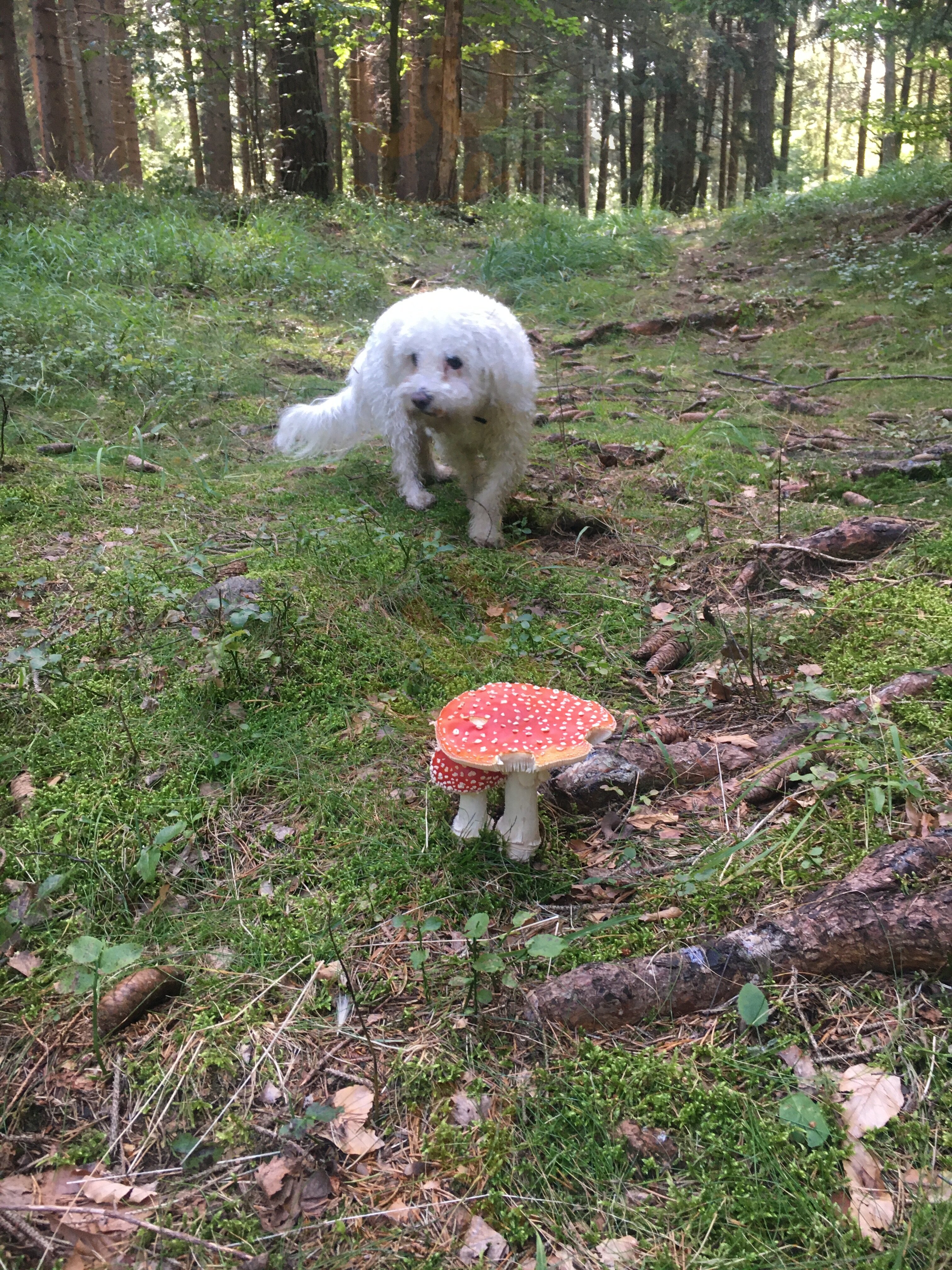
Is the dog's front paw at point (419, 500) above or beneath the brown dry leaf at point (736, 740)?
above

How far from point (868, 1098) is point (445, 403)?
10.5 ft

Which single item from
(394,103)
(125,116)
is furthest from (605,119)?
(125,116)

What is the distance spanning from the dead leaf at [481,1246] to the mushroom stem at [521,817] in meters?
0.90

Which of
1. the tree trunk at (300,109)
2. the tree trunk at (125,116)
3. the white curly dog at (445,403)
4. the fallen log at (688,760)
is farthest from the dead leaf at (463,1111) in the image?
the tree trunk at (125,116)

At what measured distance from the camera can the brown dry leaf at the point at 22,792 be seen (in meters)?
2.21

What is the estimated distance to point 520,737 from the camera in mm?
1957

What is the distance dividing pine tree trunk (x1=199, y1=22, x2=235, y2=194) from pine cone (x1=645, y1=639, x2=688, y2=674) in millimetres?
12270

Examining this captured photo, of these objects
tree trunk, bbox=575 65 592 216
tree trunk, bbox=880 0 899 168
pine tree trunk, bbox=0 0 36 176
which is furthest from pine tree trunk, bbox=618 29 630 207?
pine tree trunk, bbox=0 0 36 176

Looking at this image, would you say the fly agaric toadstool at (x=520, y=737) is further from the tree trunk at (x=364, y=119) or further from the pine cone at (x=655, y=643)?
the tree trunk at (x=364, y=119)

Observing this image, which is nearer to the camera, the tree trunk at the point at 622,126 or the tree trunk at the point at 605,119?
the tree trunk at the point at 622,126

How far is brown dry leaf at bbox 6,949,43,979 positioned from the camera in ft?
5.90

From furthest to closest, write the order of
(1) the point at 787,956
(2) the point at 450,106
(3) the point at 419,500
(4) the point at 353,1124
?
(2) the point at 450,106 → (3) the point at 419,500 → (1) the point at 787,956 → (4) the point at 353,1124

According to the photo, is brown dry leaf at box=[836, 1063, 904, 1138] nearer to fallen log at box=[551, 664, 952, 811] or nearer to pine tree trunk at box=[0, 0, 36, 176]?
fallen log at box=[551, 664, 952, 811]

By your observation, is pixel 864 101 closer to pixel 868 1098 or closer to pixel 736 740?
pixel 736 740
